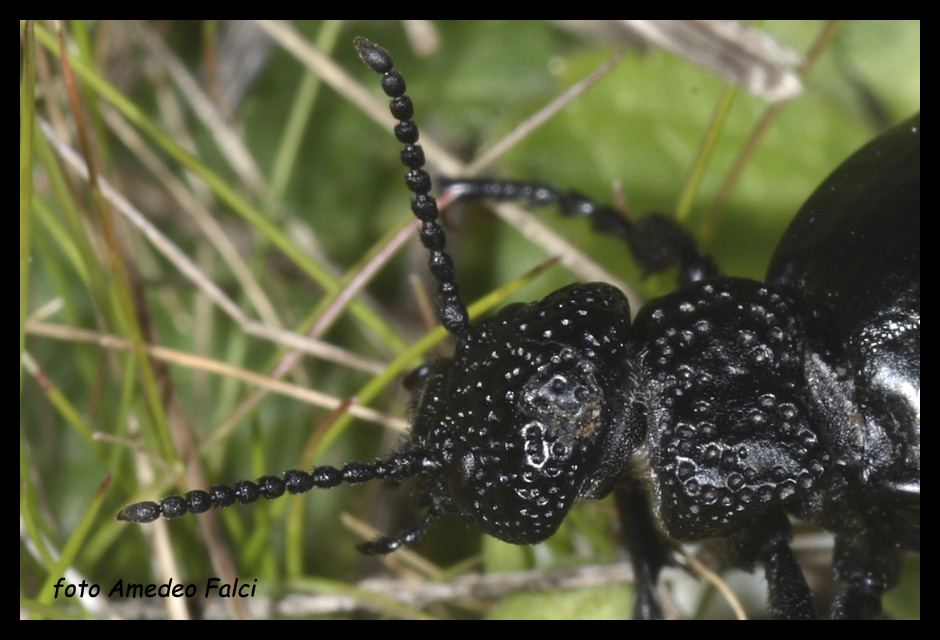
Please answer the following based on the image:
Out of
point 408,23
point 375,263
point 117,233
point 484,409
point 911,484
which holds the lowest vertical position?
point 911,484

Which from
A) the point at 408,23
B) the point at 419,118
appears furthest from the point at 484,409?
the point at 408,23

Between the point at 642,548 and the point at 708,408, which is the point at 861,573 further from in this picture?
the point at 708,408

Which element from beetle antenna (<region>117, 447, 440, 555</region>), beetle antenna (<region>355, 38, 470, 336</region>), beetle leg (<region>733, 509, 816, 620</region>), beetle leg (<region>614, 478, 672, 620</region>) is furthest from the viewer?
beetle leg (<region>614, 478, 672, 620</region>)

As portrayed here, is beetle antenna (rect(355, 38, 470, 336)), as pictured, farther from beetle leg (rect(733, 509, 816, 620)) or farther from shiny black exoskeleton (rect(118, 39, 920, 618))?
beetle leg (rect(733, 509, 816, 620))

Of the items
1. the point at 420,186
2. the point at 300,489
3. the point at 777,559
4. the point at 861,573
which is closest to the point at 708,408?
the point at 777,559

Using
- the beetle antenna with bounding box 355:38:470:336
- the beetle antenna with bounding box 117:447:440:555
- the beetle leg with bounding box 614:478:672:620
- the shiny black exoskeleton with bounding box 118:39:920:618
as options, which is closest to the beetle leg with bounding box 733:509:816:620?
the shiny black exoskeleton with bounding box 118:39:920:618

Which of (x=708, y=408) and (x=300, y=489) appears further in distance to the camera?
(x=708, y=408)

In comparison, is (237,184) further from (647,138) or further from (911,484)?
(911,484)
